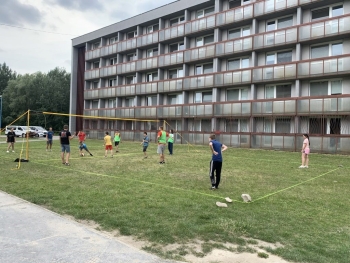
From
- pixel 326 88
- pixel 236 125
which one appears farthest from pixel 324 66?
pixel 236 125

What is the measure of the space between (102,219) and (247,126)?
21.9 m

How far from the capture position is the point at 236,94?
90.4 feet

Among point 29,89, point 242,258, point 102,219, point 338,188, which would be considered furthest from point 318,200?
point 29,89

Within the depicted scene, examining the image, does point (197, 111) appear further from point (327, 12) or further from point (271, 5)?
point (327, 12)

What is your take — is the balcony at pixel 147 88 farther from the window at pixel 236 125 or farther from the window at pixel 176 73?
the window at pixel 236 125

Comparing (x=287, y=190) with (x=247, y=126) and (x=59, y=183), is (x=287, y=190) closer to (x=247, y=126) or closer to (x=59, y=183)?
(x=59, y=183)

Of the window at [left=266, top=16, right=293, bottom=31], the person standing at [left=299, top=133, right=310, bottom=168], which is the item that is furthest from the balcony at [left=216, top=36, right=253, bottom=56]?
the person standing at [left=299, top=133, right=310, bottom=168]

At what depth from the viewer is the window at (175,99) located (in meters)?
32.0

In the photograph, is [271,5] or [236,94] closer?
[271,5]

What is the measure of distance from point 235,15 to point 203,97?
26.4ft

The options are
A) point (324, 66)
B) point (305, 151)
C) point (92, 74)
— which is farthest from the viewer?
point (92, 74)

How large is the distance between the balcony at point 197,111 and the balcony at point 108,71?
1364 centimetres

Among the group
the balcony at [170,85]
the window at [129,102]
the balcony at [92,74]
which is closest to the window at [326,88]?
the balcony at [170,85]

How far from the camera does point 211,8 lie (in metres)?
30.5
